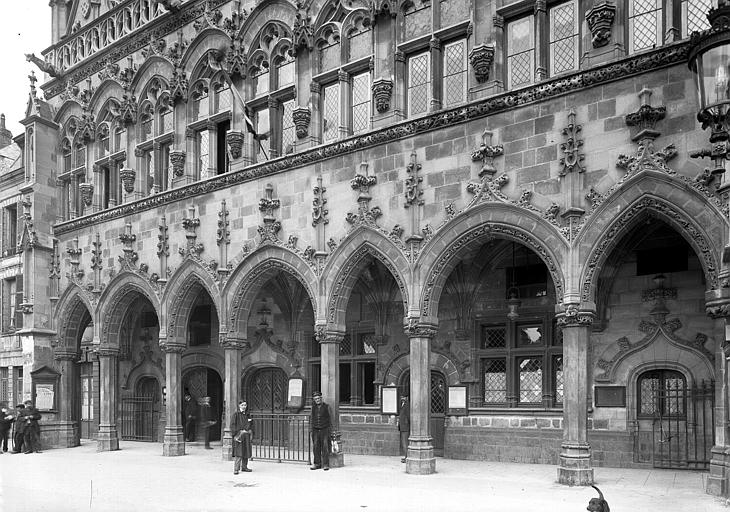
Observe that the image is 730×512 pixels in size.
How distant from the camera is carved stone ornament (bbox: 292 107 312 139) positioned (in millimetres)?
16484

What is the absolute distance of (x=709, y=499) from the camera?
10367 millimetres

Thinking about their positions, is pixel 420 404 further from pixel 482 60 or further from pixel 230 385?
pixel 482 60

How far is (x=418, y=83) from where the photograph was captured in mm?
15094

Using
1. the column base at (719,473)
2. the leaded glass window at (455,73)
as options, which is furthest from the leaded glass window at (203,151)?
the column base at (719,473)

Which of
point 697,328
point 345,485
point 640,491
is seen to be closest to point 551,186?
point 697,328

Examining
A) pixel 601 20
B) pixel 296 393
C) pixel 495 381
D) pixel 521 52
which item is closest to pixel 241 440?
pixel 296 393

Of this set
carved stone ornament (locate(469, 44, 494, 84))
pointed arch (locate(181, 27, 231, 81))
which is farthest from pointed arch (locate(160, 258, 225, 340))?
carved stone ornament (locate(469, 44, 494, 84))

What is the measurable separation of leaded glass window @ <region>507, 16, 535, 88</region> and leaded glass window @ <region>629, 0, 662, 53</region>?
174 centimetres

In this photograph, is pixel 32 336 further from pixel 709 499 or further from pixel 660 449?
pixel 709 499

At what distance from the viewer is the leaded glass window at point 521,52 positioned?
1351 cm

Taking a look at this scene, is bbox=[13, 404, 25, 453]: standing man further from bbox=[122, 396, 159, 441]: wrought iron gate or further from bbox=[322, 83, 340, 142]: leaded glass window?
bbox=[322, 83, 340, 142]: leaded glass window

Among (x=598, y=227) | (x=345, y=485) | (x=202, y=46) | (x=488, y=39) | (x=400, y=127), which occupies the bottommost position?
(x=345, y=485)

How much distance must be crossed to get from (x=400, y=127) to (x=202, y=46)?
699 cm

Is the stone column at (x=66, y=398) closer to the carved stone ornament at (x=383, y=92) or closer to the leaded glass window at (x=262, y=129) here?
the leaded glass window at (x=262, y=129)
